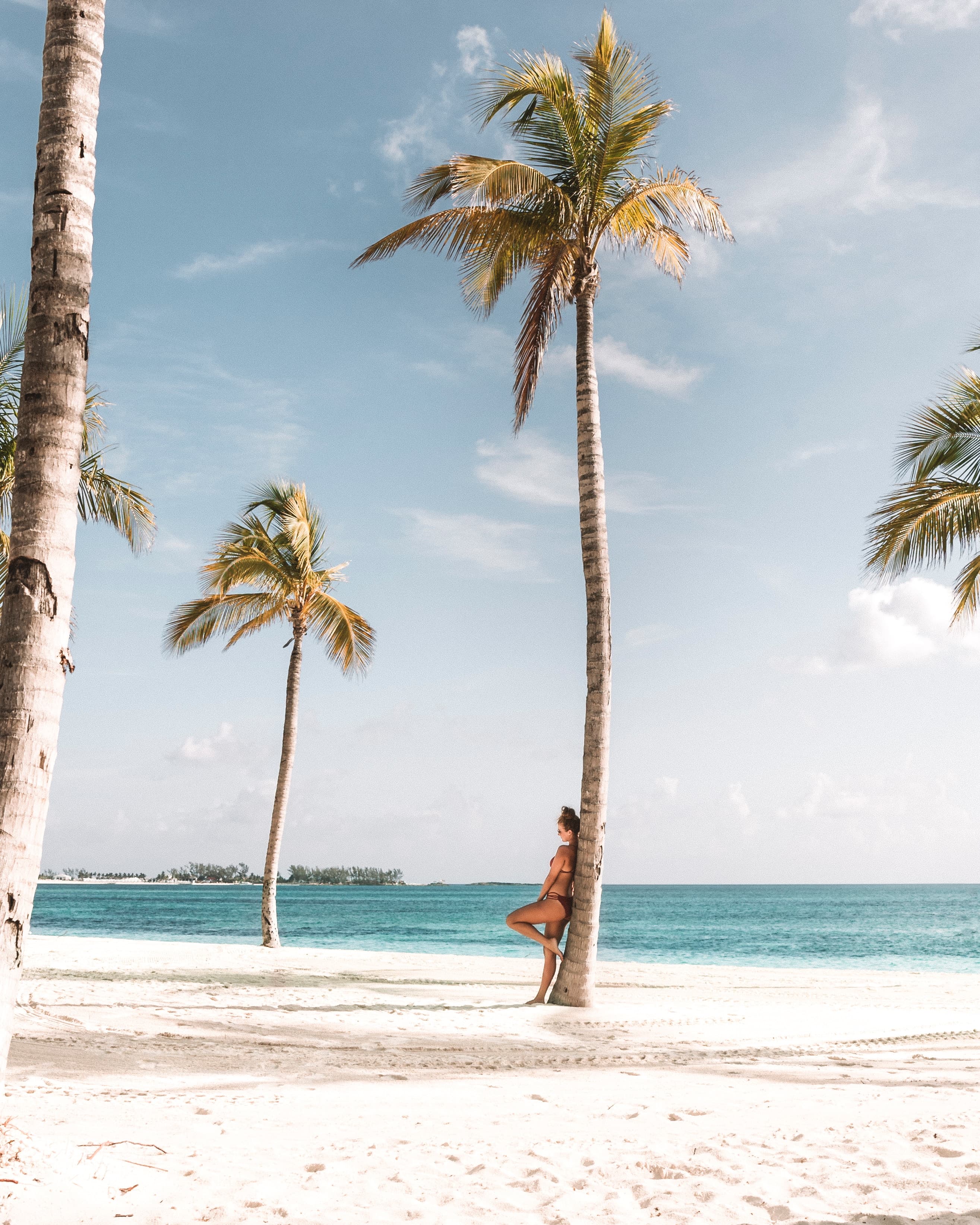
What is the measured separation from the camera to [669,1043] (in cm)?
696

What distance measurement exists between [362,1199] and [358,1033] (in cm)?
397

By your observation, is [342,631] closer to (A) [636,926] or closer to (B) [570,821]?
(B) [570,821]

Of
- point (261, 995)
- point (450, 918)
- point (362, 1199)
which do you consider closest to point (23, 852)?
point (362, 1199)

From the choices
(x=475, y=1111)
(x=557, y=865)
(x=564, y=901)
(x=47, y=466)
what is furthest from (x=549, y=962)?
(x=47, y=466)

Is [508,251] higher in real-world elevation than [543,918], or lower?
higher

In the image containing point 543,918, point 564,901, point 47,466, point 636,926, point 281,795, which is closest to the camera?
point 47,466

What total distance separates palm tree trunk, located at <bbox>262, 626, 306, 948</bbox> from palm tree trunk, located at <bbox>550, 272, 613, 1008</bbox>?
27.1 feet

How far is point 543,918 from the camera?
8.71 metres

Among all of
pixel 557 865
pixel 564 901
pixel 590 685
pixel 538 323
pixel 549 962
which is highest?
pixel 538 323

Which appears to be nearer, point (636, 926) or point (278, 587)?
point (278, 587)

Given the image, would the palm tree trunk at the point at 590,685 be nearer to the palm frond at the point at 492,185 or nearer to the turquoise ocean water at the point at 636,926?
the palm frond at the point at 492,185

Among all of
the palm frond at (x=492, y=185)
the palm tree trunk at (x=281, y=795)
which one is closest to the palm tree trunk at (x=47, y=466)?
the palm frond at (x=492, y=185)

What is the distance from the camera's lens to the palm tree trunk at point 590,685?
340 inches

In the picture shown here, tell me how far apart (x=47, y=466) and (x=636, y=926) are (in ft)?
153
